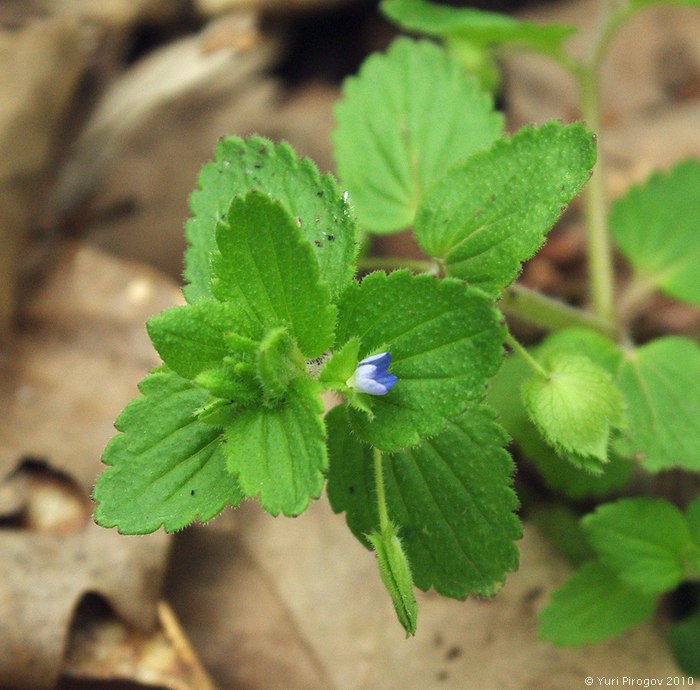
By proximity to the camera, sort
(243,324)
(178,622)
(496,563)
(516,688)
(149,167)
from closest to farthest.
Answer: (243,324), (496,563), (516,688), (178,622), (149,167)

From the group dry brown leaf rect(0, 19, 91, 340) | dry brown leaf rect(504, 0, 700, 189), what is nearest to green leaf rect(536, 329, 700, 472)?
dry brown leaf rect(504, 0, 700, 189)

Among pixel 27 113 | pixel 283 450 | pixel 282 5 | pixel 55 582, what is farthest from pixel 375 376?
pixel 282 5

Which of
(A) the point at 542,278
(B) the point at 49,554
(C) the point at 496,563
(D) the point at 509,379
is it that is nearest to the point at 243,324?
(C) the point at 496,563

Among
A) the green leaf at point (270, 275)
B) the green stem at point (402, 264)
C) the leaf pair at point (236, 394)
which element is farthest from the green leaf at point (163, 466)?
the green stem at point (402, 264)

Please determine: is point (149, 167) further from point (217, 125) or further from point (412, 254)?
point (412, 254)

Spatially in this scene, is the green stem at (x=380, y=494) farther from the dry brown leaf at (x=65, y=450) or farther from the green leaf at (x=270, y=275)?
the dry brown leaf at (x=65, y=450)

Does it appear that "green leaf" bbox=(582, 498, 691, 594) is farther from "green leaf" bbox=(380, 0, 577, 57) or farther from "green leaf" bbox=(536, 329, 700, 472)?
"green leaf" bbox=(380, 0, 577, 57)
